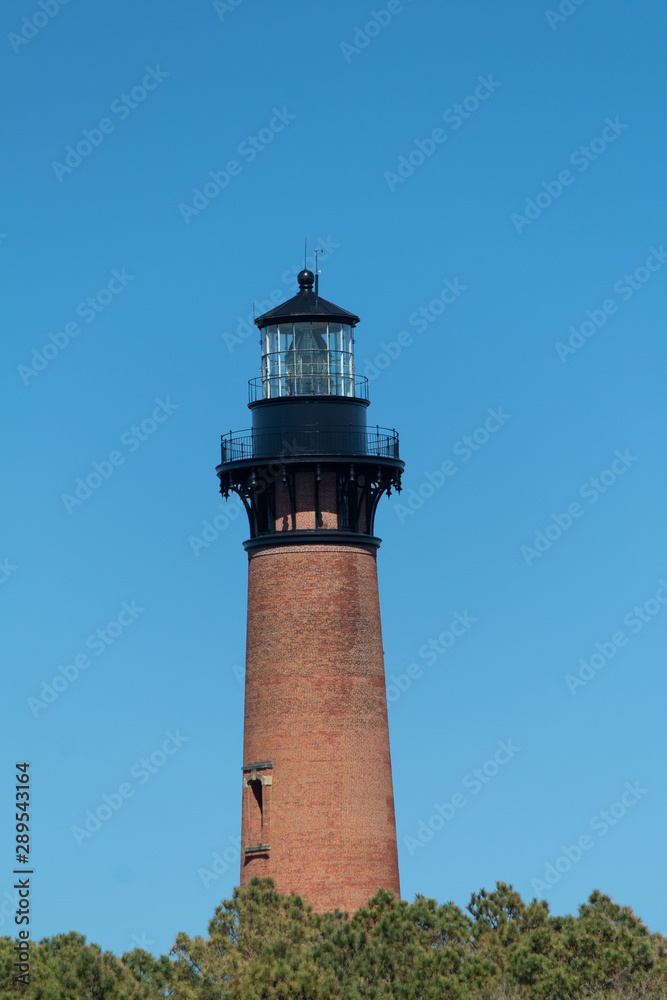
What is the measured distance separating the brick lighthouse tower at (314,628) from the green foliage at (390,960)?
426 cm

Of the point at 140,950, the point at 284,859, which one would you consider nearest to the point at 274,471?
the point at 284,859

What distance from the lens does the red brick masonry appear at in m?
70.0

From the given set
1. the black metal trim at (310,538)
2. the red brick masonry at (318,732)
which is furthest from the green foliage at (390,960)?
the black metal trim at (310,538)

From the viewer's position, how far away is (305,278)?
2938 inches

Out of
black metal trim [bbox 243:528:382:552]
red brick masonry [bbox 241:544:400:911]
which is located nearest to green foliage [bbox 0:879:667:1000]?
red brick masonry [bbox 241:544:400:911]

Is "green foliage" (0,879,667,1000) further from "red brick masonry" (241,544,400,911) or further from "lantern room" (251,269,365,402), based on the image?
"lantern room" (251,269,365,402)

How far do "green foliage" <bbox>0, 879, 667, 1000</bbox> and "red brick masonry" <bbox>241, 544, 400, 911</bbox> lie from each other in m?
3.95

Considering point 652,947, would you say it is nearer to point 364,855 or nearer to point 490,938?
point 490,938

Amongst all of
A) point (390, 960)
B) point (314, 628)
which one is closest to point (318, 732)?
point (314, 628)

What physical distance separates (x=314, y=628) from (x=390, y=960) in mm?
11550

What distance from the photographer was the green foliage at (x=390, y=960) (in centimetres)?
6103

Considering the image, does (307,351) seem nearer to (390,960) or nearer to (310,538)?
(310,538)

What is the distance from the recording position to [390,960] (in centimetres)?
6297

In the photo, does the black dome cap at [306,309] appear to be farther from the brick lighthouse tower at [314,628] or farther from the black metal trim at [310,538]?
the black metal trim at [310,538]
